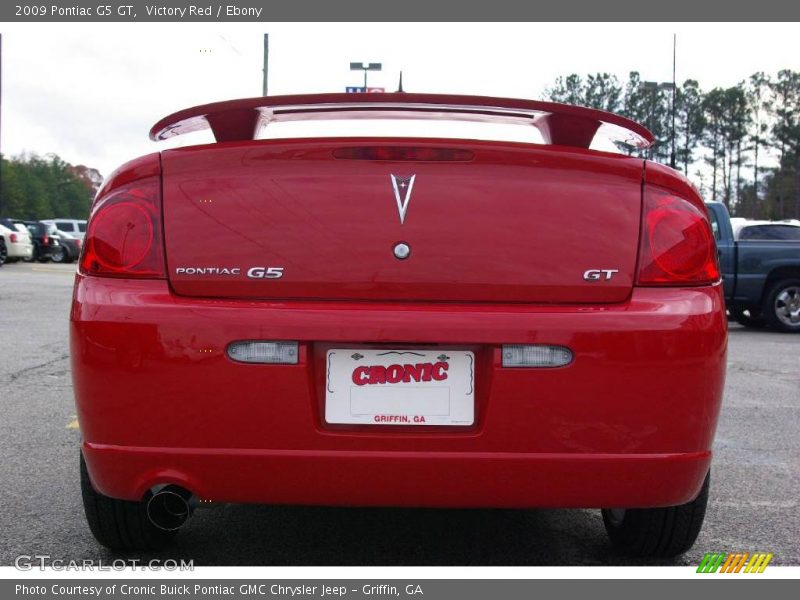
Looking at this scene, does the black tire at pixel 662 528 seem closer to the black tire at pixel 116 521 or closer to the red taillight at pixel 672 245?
the red taillight at pixel 672 245

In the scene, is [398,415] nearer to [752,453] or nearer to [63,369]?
[752,453]

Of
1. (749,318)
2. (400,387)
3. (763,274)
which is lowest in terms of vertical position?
(749,318)

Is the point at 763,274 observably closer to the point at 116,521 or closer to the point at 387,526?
the point at 387,526

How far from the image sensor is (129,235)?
2.54 metres

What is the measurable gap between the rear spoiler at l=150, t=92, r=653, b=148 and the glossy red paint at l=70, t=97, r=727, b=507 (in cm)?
15

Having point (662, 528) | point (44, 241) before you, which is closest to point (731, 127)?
point (44, 241)

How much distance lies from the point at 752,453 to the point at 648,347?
101 inches

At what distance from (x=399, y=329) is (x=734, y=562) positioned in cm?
141

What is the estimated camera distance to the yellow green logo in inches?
113

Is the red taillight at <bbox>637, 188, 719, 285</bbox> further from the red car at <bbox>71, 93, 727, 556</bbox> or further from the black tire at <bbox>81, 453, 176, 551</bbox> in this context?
the black tire at <bbox>81, 453, 176, 551</bbox>

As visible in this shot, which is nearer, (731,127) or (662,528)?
(662,528)

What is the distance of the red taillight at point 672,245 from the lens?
99.6 inches

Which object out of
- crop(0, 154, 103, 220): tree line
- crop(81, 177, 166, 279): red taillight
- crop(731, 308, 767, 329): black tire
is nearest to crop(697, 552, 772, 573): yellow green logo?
crop(81, 177, 166, 279): red taillight

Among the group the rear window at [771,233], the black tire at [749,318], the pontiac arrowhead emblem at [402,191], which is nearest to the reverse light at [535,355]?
the pontiac arrowhead emblem at [402,191]
